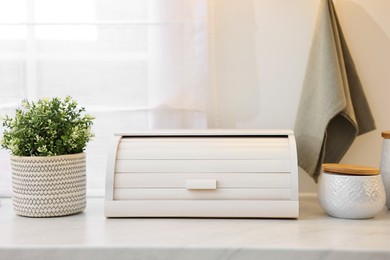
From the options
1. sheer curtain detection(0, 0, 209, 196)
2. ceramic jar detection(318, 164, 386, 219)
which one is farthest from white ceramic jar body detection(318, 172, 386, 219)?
sheer curtain detection(0, 0, 209, 196)

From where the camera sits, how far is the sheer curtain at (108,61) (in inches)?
59.7

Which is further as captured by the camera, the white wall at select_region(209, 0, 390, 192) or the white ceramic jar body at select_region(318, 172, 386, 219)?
the white wall at select_region(209, 0, 390, 192)

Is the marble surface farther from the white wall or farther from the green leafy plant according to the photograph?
the white wall

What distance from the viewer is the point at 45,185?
1.27 m

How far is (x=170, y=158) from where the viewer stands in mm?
1278

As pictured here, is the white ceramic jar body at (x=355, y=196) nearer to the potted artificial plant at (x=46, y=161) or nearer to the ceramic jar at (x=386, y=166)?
the ceramic jar at (x=386, y=166)

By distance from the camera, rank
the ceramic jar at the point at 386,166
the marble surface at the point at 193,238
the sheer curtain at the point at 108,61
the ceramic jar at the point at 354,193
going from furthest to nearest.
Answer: the sheer curtain at the point at 108,61 < the ceramic jar at the point at 386,166 < the ceramic jar at the point at 354,193 < the marble surface at the point at 193,238

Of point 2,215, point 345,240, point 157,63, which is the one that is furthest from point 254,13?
point 2,215

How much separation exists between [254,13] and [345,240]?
76 cm

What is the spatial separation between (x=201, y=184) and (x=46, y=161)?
1.24ft

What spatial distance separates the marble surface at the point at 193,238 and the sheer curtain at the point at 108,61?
14.8 inches

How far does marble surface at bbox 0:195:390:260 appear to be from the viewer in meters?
1.01

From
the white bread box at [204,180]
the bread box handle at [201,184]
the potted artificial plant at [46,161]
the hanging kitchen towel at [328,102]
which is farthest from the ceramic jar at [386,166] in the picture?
the potted artificial plant at [46,161]

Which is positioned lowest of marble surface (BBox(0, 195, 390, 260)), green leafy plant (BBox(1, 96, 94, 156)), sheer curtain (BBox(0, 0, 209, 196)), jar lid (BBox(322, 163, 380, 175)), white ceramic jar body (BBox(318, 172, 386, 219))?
marble surface (BBox(0, 195, 390, 260))
